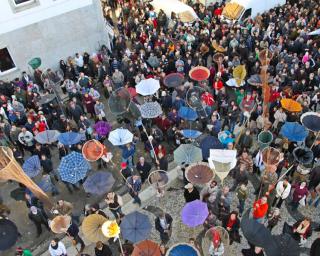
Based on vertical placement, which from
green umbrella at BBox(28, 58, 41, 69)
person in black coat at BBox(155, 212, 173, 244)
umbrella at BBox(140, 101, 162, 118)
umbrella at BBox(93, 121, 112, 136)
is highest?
green umbrella at BBox(28, 58, 41, 69)

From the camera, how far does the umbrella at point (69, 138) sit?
1198 cm

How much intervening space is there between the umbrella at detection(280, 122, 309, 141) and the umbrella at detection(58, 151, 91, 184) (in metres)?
6.47

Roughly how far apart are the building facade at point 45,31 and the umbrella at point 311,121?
461 inches

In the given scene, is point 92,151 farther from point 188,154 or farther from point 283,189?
point 283,189

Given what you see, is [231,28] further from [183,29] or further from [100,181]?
[100,181]

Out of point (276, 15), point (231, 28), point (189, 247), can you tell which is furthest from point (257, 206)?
point (276, 15)

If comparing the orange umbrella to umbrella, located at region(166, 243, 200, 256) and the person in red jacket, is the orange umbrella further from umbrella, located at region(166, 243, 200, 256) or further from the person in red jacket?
the person in red jacket

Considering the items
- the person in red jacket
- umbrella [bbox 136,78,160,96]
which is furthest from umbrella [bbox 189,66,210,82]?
→ the person in red jacket

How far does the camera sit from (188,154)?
11172mm

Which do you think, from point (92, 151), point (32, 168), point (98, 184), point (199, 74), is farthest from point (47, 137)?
point (199, 74)

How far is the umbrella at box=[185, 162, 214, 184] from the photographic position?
1054 cm

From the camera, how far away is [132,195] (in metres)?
11.6

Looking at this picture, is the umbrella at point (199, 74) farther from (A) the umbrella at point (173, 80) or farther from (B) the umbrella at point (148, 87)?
(B) the umbrella at point (148, 87)

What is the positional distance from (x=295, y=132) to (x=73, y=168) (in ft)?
23.3
